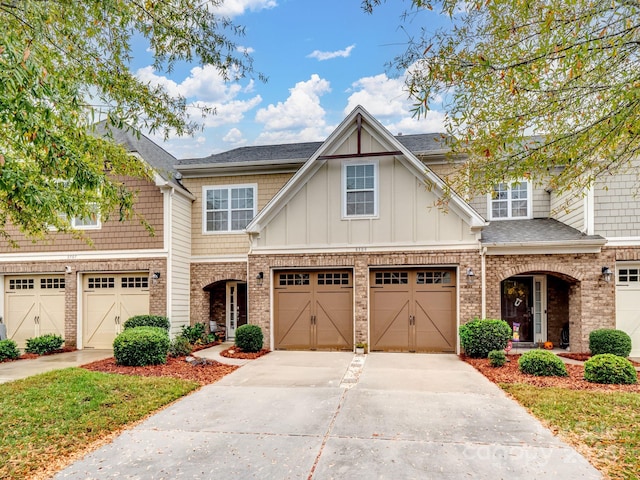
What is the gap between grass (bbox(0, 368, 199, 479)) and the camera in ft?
16.5

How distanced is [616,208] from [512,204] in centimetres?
289

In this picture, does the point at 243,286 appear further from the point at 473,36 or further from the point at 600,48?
the point at 600,48

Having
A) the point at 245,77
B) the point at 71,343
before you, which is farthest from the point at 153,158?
the point at 245,77

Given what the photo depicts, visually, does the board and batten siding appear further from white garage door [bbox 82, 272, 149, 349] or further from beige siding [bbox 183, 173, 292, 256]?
white garage door [bbox 82, 272, 149, 349]

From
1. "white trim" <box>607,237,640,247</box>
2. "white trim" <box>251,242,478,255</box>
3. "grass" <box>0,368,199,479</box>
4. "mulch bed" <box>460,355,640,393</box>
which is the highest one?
"white trim" <box>607,237,640,247</box>

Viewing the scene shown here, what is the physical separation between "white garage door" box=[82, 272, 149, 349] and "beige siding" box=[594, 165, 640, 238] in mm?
13656

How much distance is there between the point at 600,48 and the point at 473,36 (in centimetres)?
144

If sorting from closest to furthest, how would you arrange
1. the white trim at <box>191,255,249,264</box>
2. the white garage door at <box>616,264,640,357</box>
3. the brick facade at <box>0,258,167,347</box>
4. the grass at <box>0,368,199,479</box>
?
the grass at <box>0,368,199,479</box>
the white garage door at <box>616,264,640,357</box>
the brick facade at <box>0,258,167,347</box>
the white trim at <box>191,255,249,264</box>

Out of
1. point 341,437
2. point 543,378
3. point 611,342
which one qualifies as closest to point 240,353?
point 341,437

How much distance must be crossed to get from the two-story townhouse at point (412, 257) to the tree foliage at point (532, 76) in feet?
17.6

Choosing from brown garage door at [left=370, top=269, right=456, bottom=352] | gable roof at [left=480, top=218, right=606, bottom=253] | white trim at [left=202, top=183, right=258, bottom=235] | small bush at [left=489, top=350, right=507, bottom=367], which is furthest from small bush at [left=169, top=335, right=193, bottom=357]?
gable roof at [left=480, top=218, right=606, bottom=253]

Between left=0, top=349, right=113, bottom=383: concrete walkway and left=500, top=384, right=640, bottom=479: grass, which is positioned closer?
left=500, top=384, right=640, bottom=479: grass

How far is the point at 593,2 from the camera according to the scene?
432cm

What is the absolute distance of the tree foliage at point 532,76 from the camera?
14.1 ft
